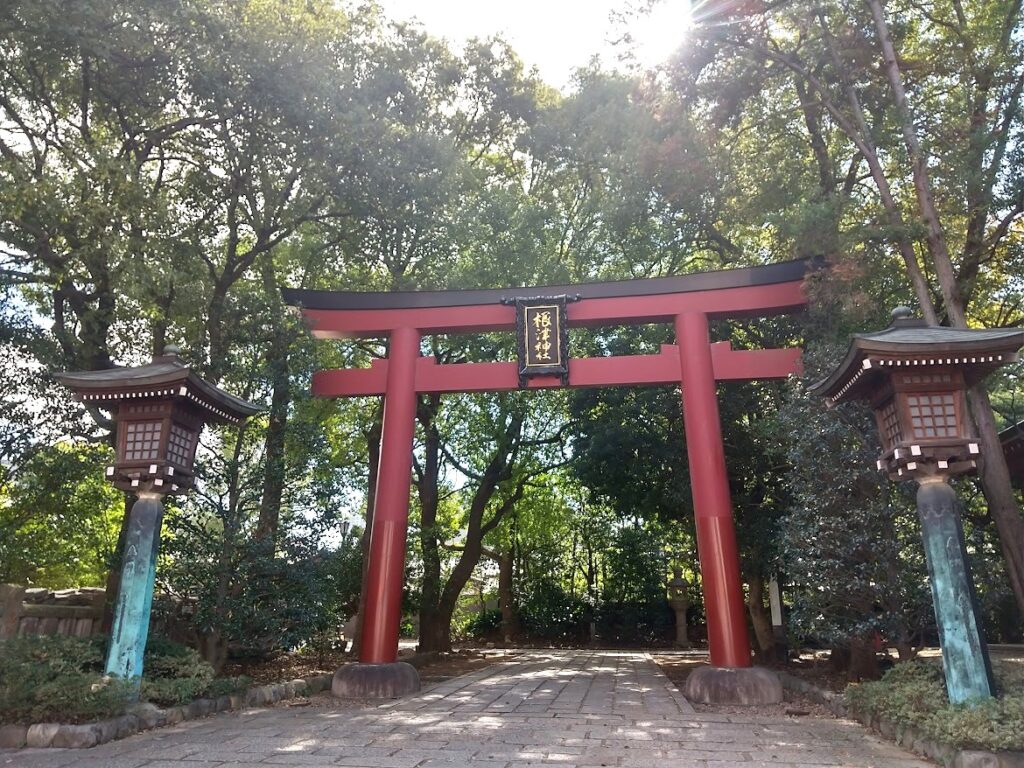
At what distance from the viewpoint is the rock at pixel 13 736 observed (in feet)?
16.4

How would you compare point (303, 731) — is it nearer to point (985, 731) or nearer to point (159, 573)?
point (159, 573)

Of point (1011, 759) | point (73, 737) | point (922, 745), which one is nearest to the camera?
point (1011, 759)

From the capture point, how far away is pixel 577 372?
891 centimetres

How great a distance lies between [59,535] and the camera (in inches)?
446

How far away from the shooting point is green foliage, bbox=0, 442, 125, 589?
820 cm

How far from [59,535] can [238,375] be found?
5608 mm

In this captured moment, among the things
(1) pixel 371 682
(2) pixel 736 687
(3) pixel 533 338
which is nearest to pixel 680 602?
(2) pixel 736 687

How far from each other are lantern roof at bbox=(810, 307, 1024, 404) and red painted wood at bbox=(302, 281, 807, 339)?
2.95m

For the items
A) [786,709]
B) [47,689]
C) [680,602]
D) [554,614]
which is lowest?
[786,709]

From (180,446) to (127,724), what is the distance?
2.48 m

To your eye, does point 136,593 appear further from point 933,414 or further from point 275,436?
point 933,414

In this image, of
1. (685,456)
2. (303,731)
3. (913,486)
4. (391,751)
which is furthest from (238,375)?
(913,486)

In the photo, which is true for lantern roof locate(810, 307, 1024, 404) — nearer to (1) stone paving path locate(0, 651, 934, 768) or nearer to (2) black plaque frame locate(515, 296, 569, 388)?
(1) stone paving path locate(0, 651, 934, 768)

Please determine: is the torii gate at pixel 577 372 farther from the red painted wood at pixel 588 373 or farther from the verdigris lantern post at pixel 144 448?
the verdigris lantern post at pixel 144 448
